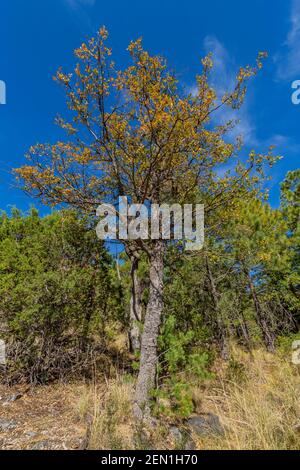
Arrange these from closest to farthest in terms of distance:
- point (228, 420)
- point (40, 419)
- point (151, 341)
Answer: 1. point (228, 420)
2. point (40, 419)
3. point (151, 341)

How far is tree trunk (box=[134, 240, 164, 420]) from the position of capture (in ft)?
14.6

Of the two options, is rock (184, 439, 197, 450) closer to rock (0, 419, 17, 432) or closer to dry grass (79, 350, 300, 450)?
dry grass (79, 350, 300, 450)

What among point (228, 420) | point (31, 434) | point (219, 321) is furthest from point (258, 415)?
point (219, 321)

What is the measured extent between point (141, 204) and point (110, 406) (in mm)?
3370

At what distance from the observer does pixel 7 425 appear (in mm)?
4121

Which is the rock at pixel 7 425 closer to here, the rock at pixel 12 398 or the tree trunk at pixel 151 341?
the rock at pixel 12 398

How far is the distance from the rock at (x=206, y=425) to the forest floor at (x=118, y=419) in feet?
0.24

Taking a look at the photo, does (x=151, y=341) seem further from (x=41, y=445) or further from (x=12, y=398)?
(x=12, y=398)

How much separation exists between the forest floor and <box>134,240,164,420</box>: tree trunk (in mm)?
325

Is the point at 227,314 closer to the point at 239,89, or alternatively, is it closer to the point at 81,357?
the point at 81,357

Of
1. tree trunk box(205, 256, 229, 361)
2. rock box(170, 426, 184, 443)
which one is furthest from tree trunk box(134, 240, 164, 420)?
tree trunk box(205, 256, 229, 361)

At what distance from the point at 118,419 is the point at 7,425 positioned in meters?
1.62

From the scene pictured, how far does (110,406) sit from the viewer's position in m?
4.46

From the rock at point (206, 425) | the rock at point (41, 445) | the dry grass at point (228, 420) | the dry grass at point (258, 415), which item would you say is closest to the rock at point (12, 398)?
the dry grass at point (228, 420)
